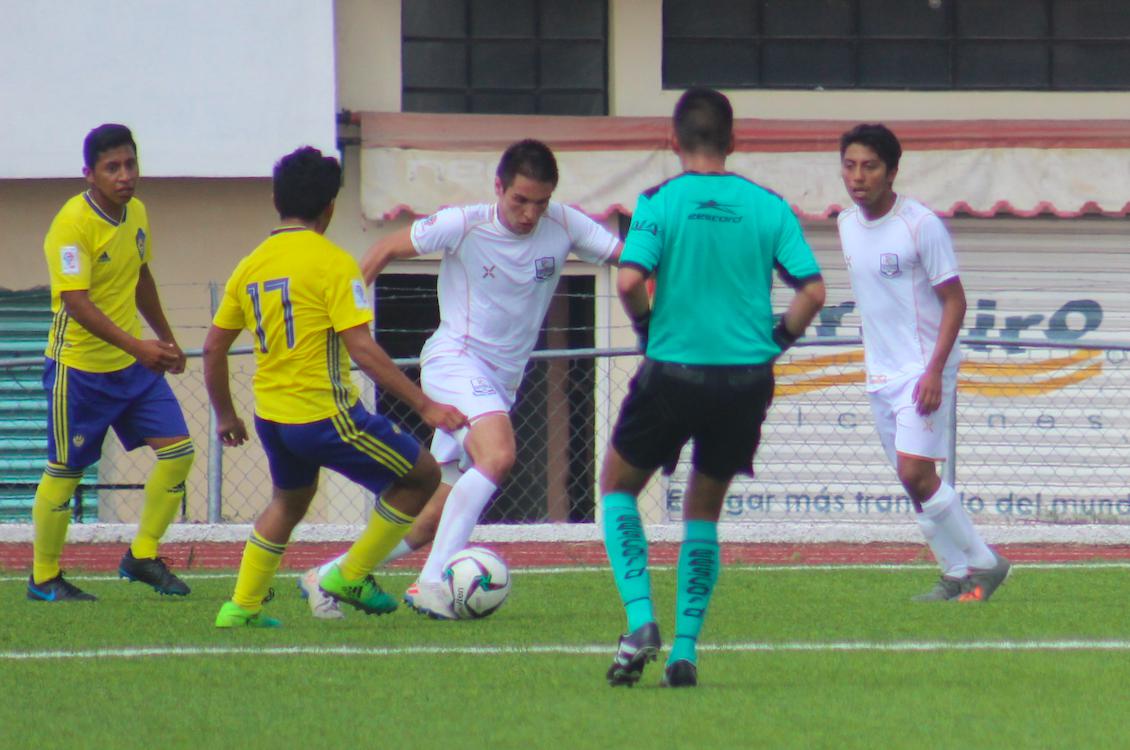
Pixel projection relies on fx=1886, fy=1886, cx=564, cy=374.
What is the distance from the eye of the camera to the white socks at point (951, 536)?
8.02m

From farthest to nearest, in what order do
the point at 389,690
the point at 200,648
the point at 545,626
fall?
the point at 545,626 < the point at 200,648 < the point at 389,690

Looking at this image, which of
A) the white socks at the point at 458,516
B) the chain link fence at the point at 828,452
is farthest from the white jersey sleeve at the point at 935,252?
the chain link fence at the point at 828,452

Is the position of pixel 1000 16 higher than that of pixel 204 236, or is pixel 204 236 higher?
pixel 1000 16

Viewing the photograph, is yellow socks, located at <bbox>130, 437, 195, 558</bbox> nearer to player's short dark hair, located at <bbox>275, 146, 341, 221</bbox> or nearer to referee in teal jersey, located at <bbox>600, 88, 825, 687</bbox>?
player's short dark hair, located at <bbox>275, 146, 341, 221</bbox>

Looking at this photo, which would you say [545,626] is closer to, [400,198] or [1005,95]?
[400,198]

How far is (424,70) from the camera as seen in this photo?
617 inches

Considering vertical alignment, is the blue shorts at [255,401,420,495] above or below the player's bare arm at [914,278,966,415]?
below

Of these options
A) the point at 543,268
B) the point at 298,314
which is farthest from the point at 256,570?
the point at 543,268

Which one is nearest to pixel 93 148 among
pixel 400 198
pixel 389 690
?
pixel 389 690

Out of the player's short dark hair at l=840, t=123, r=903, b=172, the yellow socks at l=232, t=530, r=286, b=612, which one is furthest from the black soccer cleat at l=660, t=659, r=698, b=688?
the player's short dark hair at l=840, t=123, r=903, b=172

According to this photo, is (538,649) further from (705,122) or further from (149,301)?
(149,301)

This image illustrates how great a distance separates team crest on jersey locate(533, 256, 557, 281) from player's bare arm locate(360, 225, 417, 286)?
50 centimetres

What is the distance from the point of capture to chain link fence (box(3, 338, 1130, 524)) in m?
15.0

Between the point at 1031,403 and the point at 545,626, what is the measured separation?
359 inches
